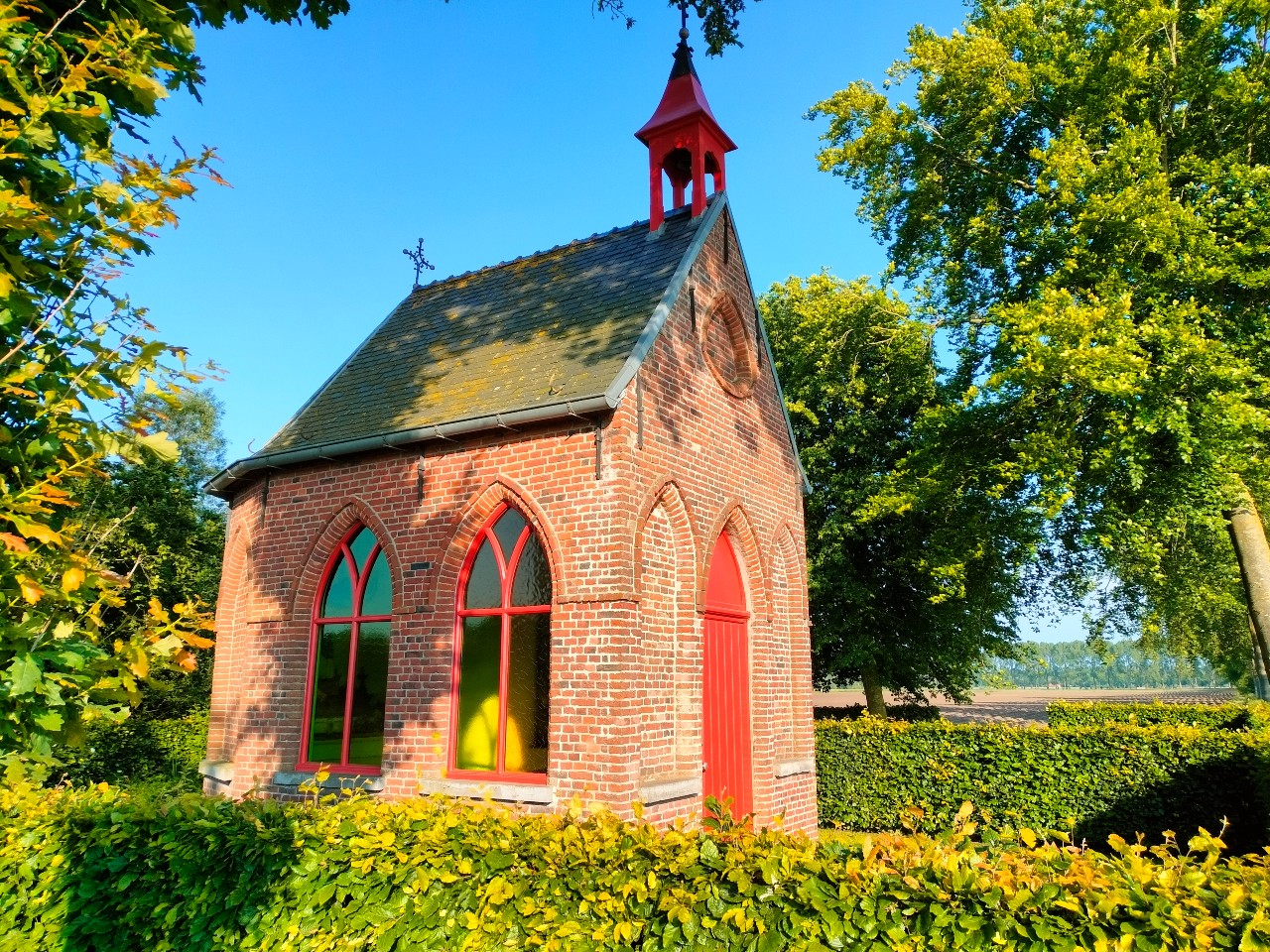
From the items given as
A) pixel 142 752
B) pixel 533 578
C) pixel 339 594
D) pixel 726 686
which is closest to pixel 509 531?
pixel 533 578

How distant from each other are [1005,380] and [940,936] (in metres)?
14.9

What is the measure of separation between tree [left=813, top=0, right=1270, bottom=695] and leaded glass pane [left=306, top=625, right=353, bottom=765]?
12735 millimetres

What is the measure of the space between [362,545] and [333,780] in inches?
117

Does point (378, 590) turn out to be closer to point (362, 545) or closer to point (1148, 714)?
point (362, 545)

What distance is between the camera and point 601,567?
8.55m

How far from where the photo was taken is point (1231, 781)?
12234mm

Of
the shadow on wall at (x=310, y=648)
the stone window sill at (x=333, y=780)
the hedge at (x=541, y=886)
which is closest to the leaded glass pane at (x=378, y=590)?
the shadow on wall at (x=310, y=648)

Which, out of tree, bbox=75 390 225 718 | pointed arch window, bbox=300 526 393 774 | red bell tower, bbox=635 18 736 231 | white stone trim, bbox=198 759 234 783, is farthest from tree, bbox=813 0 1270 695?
tree, bbox=75 390 225 718

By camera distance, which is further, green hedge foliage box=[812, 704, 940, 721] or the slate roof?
green hedge foliage box=[812, 704, 940, 721]

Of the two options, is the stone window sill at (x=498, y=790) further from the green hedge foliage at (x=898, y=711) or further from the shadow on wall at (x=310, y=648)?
the green hedge foliage at (x=898, y=711)

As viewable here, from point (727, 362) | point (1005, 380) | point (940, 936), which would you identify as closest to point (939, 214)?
point (1005, 380)

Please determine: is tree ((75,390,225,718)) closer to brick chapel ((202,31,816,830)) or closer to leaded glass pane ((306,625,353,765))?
brick chapel ((202,31,816,830))

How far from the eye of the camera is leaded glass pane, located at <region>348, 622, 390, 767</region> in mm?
10078

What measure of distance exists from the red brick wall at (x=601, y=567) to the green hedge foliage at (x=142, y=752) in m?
6.74
